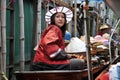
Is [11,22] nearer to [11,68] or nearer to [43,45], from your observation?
[11,68]

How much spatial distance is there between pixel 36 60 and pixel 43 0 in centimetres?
556

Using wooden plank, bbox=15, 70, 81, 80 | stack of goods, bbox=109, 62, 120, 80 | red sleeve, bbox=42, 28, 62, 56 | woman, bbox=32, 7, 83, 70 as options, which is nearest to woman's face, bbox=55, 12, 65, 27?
woman, bbox=32, 7, 83, 70

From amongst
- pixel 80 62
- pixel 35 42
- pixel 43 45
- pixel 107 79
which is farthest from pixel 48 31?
pixel 35 42

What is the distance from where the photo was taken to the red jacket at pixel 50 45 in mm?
5188

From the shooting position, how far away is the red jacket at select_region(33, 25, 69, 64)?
204 inches

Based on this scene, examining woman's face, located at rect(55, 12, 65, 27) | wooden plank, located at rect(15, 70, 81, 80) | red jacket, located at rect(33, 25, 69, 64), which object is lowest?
wooden plank, located at rect(15, 70, 81, 80)

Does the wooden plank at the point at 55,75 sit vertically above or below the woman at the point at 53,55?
below

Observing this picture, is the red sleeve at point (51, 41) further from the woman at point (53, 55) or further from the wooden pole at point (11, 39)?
the wooden pole at point (11, 39)

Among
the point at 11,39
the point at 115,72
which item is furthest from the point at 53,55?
the point at 11,39

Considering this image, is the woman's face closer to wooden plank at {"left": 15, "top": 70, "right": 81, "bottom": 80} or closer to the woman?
the woman

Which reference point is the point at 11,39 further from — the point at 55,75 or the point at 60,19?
the point at 55,75

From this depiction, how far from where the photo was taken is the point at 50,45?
520 cm

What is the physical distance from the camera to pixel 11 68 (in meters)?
7.90

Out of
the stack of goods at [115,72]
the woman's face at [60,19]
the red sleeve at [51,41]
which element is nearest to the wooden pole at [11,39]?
the woman's face at [60,19]
